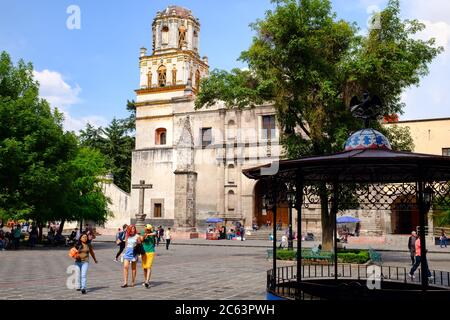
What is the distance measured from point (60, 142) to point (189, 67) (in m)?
24.9

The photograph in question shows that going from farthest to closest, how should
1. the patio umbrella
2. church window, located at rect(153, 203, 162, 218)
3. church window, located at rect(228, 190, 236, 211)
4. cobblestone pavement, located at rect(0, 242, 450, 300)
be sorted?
church window, located at rect(153, 203, 162, 218), church window, located at rect(228, 190, 236, 211), the patio umbrella, cobblestone pavement, located at rect(0, 242, 450, 300)

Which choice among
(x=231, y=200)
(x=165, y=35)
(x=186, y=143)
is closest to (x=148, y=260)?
(x=231, y=200)

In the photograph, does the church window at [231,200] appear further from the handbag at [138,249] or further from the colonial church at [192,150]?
the handbag at [138,249]

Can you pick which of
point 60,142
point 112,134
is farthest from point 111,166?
point 60,142

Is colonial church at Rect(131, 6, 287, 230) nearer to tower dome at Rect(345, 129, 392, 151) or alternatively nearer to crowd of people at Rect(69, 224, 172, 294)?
crowd of people at Rect(69, 224, 172, 294)

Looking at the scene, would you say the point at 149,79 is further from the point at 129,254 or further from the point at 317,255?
the point at 129,254

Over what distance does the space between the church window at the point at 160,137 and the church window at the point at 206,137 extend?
17.8 ft

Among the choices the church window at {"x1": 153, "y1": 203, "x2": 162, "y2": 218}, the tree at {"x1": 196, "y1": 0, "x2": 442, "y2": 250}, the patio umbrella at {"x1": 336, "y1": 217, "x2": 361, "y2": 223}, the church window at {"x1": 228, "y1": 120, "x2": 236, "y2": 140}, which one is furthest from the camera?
the church window at {"x1": 153, "y1": 203, "x2": 162, "y2": 218}

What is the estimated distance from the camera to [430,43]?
19.0 meters

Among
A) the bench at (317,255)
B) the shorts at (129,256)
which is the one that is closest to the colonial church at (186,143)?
the bench at (317,255)

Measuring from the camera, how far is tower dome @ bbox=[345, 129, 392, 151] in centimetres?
735

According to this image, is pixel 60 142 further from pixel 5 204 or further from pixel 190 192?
pixel 190 192

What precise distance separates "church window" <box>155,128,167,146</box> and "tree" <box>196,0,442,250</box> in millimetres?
28068

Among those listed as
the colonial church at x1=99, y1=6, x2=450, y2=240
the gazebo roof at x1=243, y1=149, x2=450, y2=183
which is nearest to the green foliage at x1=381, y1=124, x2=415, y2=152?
the gazebo roof at x1=243, y1=149, x2=450, y2=183
